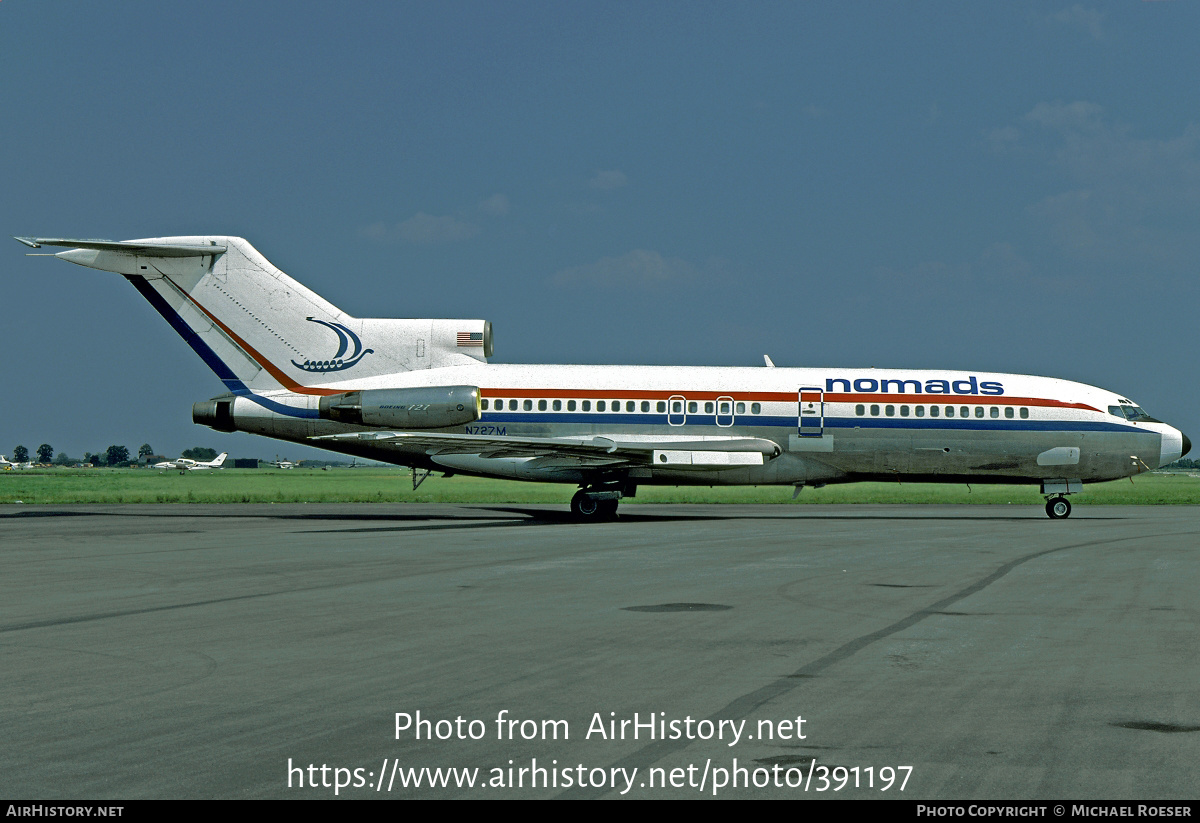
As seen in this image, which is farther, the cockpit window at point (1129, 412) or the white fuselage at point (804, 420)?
the cockpit window at point (1129, 412)

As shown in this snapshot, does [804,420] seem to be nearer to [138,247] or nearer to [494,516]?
[494,516]

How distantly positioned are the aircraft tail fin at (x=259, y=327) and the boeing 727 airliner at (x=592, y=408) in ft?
0.14

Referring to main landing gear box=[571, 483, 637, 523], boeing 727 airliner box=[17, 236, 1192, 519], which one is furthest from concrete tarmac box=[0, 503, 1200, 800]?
main landing gear box=[571, 483, 637, 523]

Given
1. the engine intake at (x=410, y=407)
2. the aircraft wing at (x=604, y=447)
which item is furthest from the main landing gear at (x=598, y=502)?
the engine intake at (x=410, y=407)

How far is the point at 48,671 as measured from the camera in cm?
888

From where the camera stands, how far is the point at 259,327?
33656 mm

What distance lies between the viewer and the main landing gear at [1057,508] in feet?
112

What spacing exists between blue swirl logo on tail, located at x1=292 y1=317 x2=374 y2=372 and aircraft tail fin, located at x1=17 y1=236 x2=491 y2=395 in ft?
0.10

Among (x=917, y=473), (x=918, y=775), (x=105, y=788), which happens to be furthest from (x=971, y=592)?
(x=917, y=473)

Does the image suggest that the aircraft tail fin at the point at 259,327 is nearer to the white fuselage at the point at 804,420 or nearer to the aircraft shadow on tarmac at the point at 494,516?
the white fuselage at the point at 804,420

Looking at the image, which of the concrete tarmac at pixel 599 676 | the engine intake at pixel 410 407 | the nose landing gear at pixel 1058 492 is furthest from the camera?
the nose landing gear at pixel 1058 492

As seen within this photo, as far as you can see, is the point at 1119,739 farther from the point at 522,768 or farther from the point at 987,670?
the point at 522,768

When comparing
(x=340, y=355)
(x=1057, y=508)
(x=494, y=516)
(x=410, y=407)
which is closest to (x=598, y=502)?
(x=494, y=516)

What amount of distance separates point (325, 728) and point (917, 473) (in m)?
28.8
